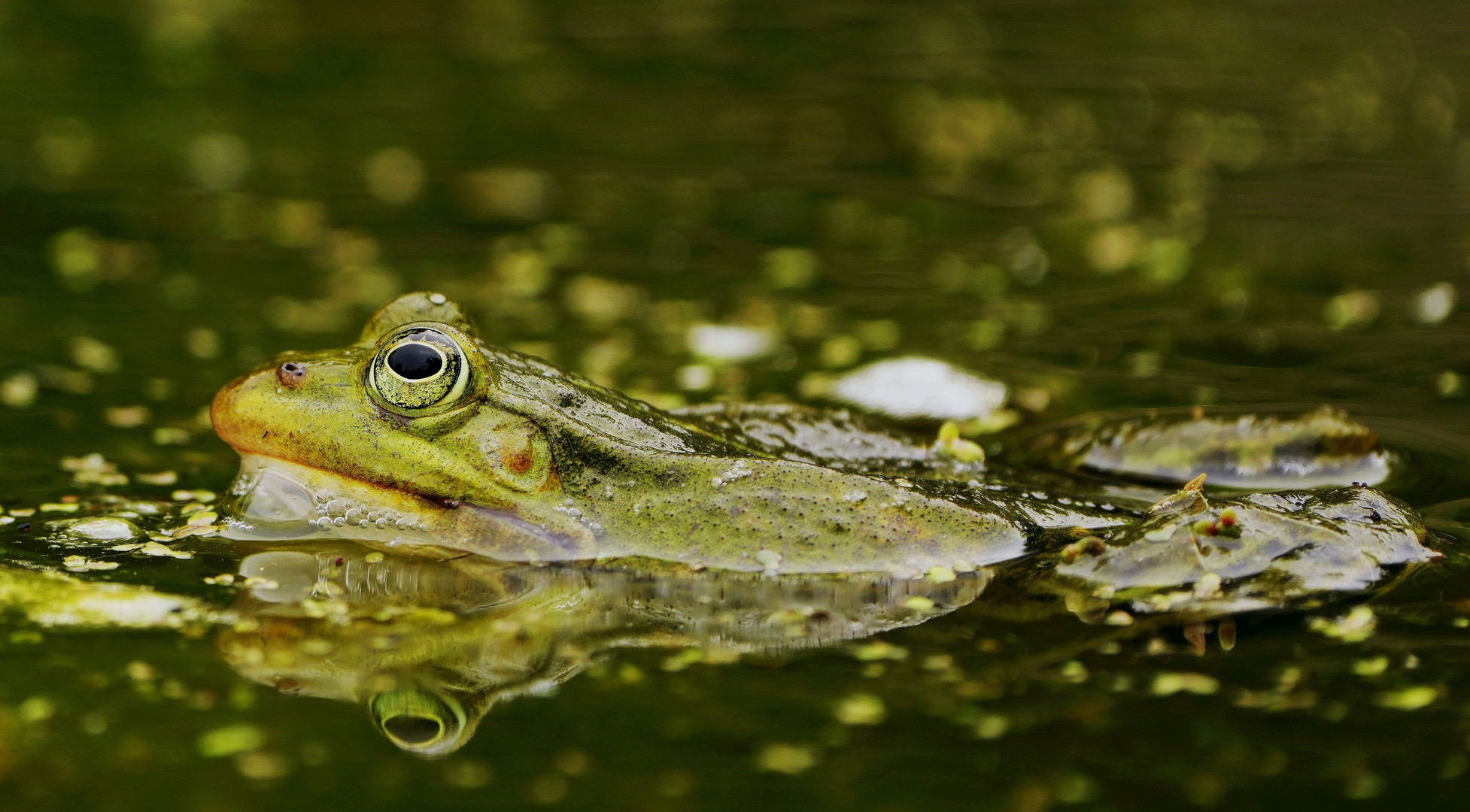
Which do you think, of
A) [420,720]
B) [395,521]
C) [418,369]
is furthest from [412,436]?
[420,720]

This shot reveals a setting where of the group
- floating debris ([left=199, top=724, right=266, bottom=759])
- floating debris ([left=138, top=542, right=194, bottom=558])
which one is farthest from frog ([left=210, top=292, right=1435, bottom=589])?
floating debris ([left=199, top=724, right=266, bottom=759])

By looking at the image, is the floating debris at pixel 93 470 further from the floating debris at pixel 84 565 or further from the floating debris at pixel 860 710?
the floating debris at pixel 860 710

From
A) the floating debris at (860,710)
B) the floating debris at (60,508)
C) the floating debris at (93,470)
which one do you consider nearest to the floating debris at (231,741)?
the floating debris at (860,710)

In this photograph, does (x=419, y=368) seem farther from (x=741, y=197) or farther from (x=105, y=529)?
(x=741, y=197)

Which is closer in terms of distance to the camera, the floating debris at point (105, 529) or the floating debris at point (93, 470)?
the floating debris at point (105, 529)

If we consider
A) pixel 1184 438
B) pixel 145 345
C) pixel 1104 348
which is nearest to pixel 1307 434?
pixel 1184 438

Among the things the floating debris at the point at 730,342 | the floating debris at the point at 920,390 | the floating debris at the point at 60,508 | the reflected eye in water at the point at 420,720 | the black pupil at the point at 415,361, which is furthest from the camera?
the floating debris at the point at 730,342

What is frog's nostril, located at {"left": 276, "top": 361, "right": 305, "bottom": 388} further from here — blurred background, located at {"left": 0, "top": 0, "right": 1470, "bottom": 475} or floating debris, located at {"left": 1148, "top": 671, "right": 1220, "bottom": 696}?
floating debris, located at {"left": 1148, "top": 671, "right": 1220, "bottom": 696}
